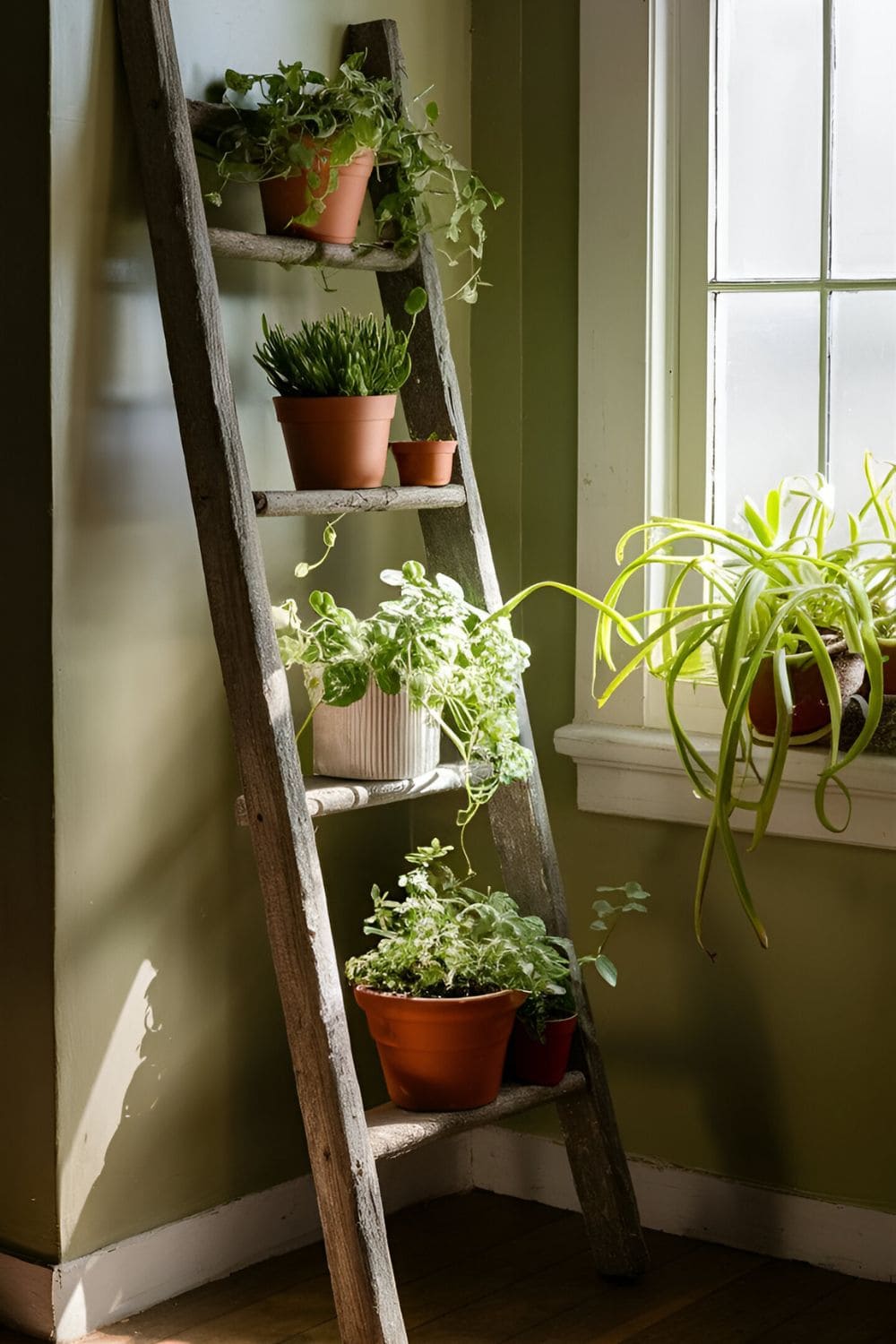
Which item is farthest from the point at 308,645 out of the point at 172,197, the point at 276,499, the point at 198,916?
the point at 172,197

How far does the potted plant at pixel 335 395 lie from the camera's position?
2316 mm

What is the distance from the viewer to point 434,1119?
230 centimetres

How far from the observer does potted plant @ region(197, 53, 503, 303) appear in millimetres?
2311

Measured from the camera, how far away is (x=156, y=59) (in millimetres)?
2221

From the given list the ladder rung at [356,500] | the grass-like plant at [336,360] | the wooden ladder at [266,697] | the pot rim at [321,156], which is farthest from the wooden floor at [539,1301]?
the pot rim at [321,156]

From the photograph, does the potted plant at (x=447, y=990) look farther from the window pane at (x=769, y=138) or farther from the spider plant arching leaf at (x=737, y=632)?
the window pane at (x=769, y=138)

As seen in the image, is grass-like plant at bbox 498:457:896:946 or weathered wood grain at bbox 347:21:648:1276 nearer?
grass-like plant at bbox 498:457:896:946

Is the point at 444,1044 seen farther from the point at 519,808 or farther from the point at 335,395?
the point at 335,395

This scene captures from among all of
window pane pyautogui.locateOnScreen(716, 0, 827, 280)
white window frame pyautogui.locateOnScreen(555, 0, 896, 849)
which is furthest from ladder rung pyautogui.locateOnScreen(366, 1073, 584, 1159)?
window pane pyautogui.locateOnScreen(716, 0, 827, 280)

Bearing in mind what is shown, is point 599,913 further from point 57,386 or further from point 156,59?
point 156,59

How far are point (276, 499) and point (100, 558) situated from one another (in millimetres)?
288

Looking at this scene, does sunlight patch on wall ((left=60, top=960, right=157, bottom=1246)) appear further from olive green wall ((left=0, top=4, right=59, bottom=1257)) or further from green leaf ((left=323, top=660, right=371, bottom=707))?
green leaf ((left=323, top=660, right=371, bottom=707))

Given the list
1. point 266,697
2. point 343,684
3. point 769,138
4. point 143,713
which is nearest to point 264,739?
point 266,697

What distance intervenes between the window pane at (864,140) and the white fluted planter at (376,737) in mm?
977
